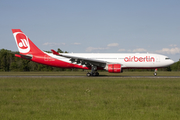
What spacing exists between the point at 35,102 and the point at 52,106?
1.49m

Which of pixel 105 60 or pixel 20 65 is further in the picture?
pixel 20 65

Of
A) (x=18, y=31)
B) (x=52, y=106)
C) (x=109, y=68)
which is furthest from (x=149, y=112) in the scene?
(x=18, y=31)

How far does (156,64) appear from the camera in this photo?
3297cm

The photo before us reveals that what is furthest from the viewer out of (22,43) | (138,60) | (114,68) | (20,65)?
(20,65)

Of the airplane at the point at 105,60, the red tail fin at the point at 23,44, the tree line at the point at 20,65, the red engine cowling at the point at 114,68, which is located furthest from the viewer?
the tree line at the point at 20,65

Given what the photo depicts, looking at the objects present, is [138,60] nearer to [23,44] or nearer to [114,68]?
[114,68]

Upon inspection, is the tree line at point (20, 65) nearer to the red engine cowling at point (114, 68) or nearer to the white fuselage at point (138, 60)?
the white fuselage at point (138, 60)

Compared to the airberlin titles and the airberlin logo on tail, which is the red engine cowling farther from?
the airberlin logo on tail

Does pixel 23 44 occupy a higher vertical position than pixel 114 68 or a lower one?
higher

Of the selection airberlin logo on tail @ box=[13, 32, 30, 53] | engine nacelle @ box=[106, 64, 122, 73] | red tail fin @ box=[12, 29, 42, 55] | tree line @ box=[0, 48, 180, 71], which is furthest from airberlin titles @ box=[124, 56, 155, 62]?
tree line @ box=[0, 48, 180, 71]

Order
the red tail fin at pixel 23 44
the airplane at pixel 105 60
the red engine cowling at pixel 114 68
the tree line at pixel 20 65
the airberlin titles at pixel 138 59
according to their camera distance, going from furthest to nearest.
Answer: the tree line at pixel 20 65, the red tail fin at pixel 23 44, the airberlin titles at pixel 138 59, the airplane at pixel 105 60, the red engine cowling at pixel 114 68

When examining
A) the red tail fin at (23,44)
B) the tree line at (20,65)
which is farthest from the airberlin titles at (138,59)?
the tree line at (20,65)

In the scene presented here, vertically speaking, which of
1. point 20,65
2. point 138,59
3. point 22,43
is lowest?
point 20,65

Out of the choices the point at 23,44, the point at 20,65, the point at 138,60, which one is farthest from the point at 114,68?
the point at 20,65
